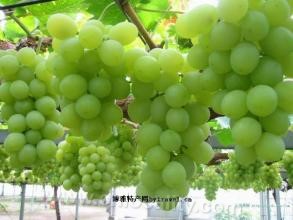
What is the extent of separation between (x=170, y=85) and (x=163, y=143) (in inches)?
4.1

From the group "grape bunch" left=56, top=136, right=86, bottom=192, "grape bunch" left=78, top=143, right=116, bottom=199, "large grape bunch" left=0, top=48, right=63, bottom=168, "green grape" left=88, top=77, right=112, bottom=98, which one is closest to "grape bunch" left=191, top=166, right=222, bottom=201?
"grape bunch" left=78, top=143, right=116, bottom=199

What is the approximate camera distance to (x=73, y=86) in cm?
71

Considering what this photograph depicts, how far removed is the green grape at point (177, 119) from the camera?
708 mm

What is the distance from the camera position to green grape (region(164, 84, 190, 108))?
0.71 m

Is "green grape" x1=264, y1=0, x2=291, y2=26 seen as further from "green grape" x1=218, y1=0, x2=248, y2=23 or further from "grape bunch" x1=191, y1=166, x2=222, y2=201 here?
"grape bunch" x1=191, y1=166, x2=222, y2=201

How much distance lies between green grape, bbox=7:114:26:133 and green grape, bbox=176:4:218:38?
0.45 meters

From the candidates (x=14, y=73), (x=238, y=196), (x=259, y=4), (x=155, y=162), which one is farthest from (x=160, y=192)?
(x=238, y=196)

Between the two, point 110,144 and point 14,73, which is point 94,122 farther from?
point 110,144

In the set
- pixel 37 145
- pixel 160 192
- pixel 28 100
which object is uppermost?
pixel 28 100

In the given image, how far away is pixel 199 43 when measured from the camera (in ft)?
2.24

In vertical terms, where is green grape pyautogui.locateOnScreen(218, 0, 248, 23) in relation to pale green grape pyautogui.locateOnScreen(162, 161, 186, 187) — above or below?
above

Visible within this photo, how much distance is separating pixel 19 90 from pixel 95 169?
1190 millimetres

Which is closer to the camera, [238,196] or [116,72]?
[116,72]

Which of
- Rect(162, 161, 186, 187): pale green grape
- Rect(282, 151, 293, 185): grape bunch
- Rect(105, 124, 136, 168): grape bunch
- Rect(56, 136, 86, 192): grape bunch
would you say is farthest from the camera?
Rect(282, 151, 293, 185): grape bunch
